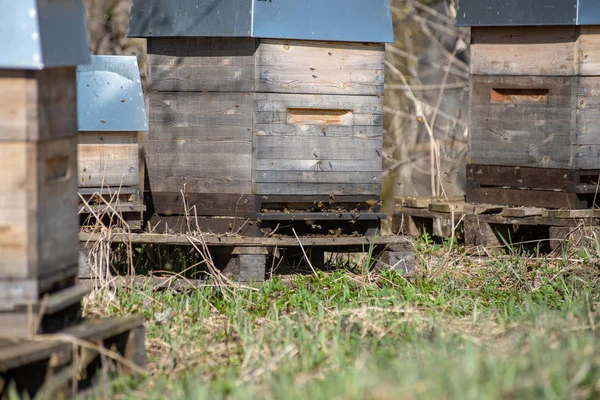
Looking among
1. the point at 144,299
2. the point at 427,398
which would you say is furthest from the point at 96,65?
the point at 427,398

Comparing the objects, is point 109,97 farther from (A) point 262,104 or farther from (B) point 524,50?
(B) point 524,50

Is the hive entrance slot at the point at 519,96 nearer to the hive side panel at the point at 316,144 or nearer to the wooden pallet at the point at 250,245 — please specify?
the hive side panel at the point at 316,144

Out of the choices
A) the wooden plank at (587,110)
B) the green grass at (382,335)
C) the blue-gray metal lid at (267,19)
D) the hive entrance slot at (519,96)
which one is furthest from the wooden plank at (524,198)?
the blue-gray metal lid at (267,19)

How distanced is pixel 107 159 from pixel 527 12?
3.16m

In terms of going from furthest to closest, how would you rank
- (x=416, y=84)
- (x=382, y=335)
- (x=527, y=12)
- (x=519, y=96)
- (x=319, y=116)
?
(x=416, y=84) < (x=519, y=96) < (x=527, y=12) < (x=319, y=116) < (x=382, y=335)

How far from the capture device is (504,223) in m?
6.59

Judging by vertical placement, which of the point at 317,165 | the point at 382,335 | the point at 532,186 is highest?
the point at 317,165

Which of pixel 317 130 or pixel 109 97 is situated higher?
pixel 109 97

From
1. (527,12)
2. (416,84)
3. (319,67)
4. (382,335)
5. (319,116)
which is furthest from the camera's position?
(416,84)

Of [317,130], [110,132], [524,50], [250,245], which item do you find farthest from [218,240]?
[524,50]

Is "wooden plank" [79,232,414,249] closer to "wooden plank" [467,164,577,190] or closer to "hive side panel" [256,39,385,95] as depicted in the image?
"hive side panel" [256,39,385,95]

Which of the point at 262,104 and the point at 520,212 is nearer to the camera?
the point at 262,104

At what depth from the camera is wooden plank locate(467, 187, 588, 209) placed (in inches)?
253

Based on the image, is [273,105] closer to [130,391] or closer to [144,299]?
[144,299]
